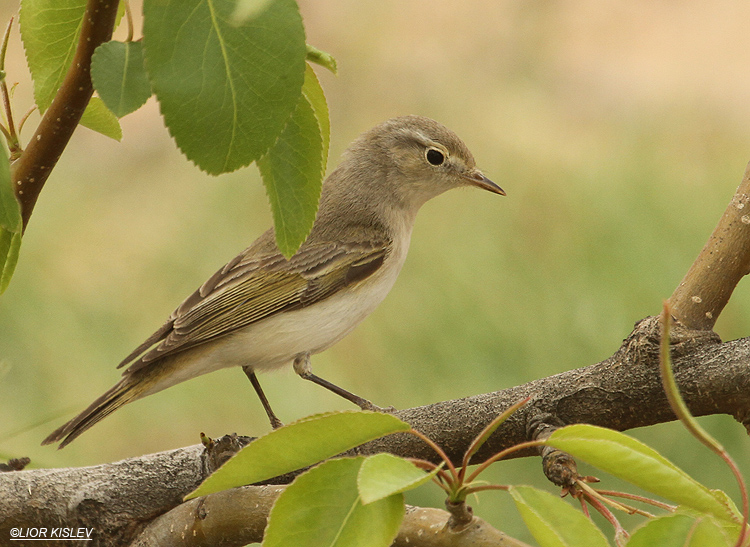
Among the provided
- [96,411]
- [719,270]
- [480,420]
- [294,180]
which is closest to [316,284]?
[96,411]

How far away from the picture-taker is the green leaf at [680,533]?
816mm

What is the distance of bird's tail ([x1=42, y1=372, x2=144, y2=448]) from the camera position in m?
2.20

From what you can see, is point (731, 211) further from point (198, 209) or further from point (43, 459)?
point (198, 209)

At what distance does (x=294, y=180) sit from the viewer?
1.10 meters

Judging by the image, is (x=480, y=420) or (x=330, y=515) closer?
(x=330, y=515)

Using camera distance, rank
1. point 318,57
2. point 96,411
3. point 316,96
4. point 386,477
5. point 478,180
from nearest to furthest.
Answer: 1. point 386,477
2. point 318,57
3. point 316,96
4. point 96,411
5. point 478,180

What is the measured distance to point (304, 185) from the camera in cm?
110

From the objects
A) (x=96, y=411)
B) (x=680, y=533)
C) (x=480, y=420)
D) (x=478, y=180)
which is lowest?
(x=680, y=533)

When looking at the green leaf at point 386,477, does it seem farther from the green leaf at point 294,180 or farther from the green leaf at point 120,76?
the green leaf at point 120,76

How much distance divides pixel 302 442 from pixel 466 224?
3.70 m

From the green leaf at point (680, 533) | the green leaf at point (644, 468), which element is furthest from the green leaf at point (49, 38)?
the green leaf at point (680, 533)

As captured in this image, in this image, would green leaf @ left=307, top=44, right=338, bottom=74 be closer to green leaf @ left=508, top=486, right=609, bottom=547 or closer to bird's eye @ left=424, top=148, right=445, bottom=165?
green leaf @ left=508, top=486, right=609, bottom=547

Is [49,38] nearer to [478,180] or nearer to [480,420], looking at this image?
[480,420]

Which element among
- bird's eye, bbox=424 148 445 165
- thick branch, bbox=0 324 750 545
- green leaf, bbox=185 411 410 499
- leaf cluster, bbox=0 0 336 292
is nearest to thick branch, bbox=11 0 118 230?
leaf cluster, bbox=0 0 336 292
